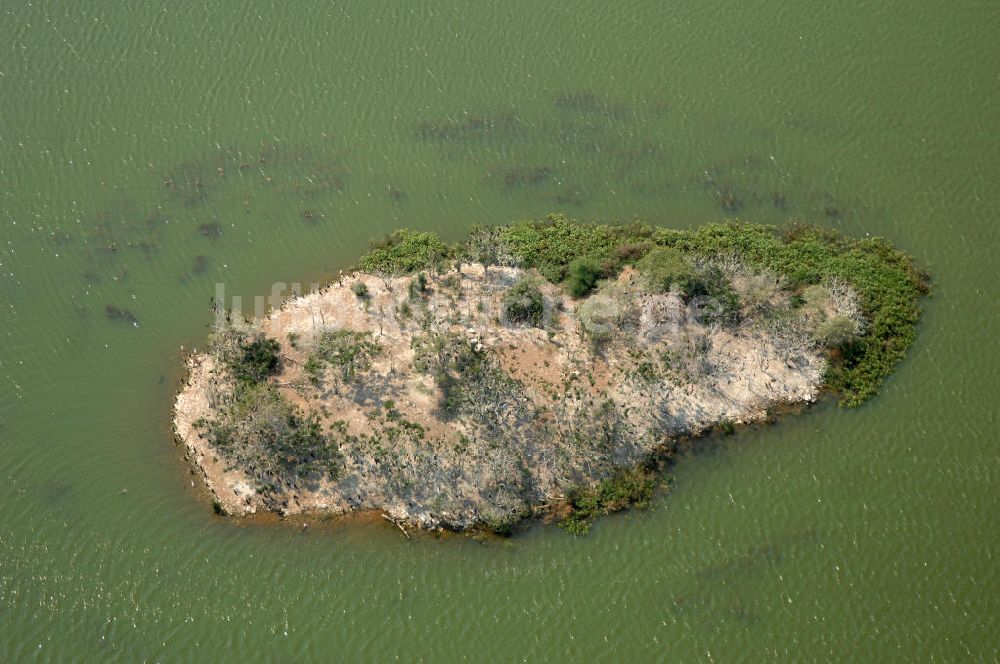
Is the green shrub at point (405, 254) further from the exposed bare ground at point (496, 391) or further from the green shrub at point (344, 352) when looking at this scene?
the green shrub at point (344, 352)

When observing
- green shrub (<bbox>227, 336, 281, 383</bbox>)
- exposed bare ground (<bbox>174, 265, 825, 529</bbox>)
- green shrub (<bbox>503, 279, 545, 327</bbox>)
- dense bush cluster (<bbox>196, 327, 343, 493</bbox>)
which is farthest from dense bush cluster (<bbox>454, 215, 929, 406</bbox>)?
dense bush cluster (<bbox>196, 327, 343, 493</bbox>)

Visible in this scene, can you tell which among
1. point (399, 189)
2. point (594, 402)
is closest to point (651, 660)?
point (594, 402)

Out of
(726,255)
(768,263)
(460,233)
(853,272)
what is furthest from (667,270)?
(460,233)

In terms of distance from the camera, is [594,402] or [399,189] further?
[399,189]

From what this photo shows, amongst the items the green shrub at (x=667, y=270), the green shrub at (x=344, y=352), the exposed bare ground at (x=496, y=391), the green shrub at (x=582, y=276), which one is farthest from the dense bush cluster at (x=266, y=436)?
the green shrub at (x=667, y=270)

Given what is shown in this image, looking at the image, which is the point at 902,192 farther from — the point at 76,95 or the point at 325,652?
the point at 76,95

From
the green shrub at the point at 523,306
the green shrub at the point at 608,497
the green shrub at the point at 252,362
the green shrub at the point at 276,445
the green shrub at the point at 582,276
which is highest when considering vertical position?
the green shrub at the point at 582,276

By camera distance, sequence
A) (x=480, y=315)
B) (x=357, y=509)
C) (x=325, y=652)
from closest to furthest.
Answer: (x=325, y=652) < (x=357, y=509) < (x=480, y=315)
